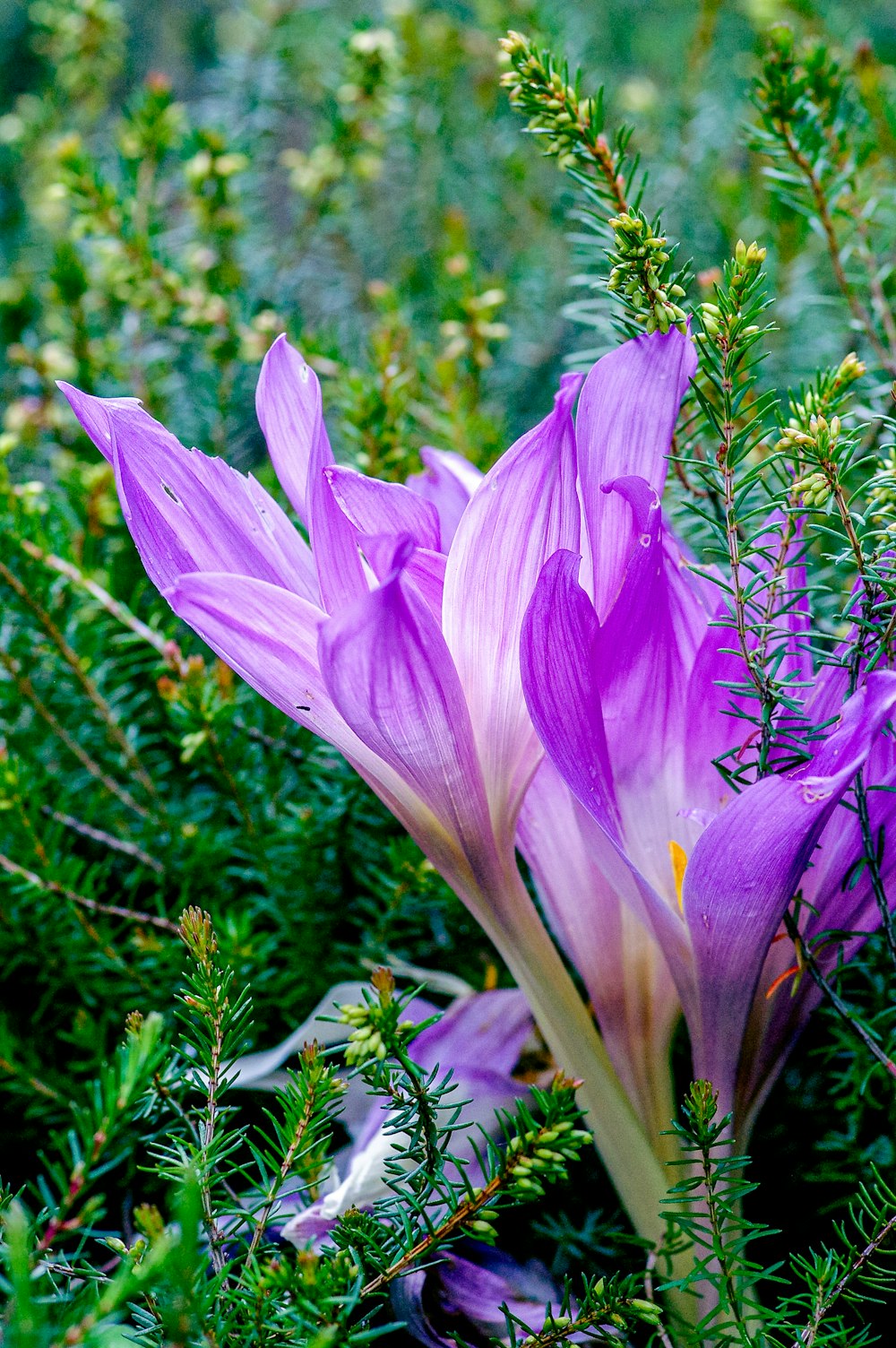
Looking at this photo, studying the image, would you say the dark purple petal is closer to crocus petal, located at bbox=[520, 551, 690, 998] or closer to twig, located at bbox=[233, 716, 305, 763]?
crocus petal, located at bbox=[520, 551, 690, 998]

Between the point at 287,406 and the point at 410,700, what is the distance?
4.3 inches

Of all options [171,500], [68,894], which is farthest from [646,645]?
[68,894]

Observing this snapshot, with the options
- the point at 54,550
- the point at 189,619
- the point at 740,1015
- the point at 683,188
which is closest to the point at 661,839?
the point at 740,1015

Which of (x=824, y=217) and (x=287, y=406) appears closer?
(x=287, y=406)

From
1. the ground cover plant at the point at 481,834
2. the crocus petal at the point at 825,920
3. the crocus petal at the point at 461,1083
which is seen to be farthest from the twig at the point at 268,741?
the crocus petal at the point at 825,920

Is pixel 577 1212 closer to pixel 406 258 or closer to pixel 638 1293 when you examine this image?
pixel 638 1293

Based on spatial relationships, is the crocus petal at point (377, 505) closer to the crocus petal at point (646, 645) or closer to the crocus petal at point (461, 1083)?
the crocus petal at point (646, 645)

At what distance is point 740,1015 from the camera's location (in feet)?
1.02

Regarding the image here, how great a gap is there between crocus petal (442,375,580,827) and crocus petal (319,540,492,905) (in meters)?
0.01

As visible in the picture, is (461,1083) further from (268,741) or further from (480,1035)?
(268,741)

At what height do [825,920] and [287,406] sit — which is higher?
[287,406]

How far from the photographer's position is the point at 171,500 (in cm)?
29

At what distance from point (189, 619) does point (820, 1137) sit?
30 centimetres

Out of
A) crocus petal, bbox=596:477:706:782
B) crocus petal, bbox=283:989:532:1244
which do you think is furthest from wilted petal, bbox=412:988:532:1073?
crocus petal, bbox=596:477:706:782
